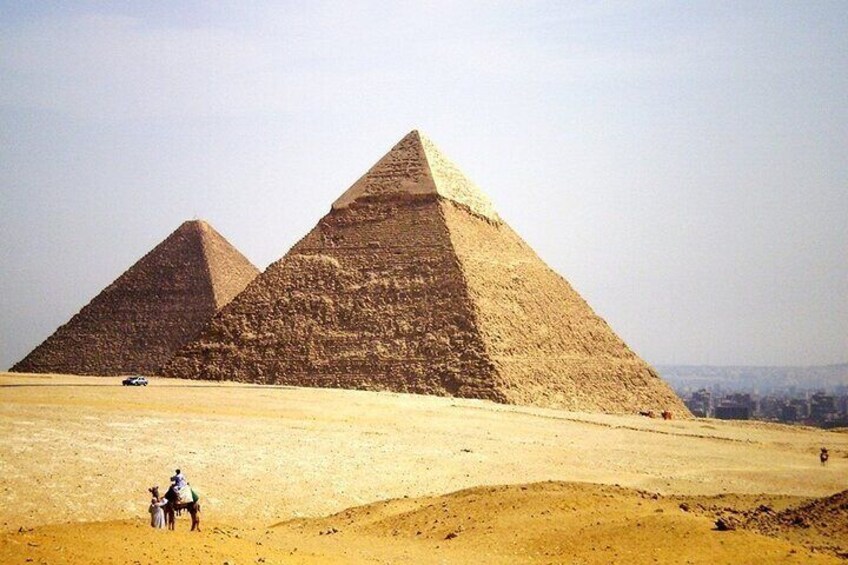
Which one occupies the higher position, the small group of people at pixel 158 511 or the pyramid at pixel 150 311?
the pyramid at pixel 150 311

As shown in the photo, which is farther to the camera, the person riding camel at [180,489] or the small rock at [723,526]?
the person riding camel at [180,489]

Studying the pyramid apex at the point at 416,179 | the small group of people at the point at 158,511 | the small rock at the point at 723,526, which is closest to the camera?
the small rock at the point at 723,526

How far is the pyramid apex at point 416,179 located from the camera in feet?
172

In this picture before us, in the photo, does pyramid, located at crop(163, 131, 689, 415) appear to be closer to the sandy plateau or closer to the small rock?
the sandy plateau

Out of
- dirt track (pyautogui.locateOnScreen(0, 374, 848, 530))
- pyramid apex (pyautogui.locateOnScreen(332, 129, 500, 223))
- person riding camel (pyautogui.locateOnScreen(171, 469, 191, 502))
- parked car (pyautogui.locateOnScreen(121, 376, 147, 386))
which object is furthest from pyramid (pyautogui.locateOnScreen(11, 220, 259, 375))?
person riding camel (pyautogui.locateOnScreen(171, 469, 191, 502))

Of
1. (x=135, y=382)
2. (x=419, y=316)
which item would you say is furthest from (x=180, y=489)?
(x=419, y=316)

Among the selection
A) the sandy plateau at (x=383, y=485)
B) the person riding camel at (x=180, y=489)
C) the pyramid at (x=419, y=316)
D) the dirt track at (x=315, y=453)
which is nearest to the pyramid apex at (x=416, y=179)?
the pyramid at (x=419, y=316)

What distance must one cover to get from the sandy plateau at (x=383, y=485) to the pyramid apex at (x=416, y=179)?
69.8 feet

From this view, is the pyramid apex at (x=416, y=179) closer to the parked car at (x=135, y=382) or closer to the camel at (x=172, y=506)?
the parked car at (x=135, y=382)

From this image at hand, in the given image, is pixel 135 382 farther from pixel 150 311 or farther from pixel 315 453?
pixel 150 311

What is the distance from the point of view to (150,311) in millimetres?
72750

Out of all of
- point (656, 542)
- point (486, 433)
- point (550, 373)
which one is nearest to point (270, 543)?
point (656, 542)

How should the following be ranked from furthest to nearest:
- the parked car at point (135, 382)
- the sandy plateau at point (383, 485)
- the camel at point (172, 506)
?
the parked car at point (135, 382) < the camel at point (172, 506) < the sandy plateau at point (383, 485)

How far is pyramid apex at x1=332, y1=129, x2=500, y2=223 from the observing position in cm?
5250
